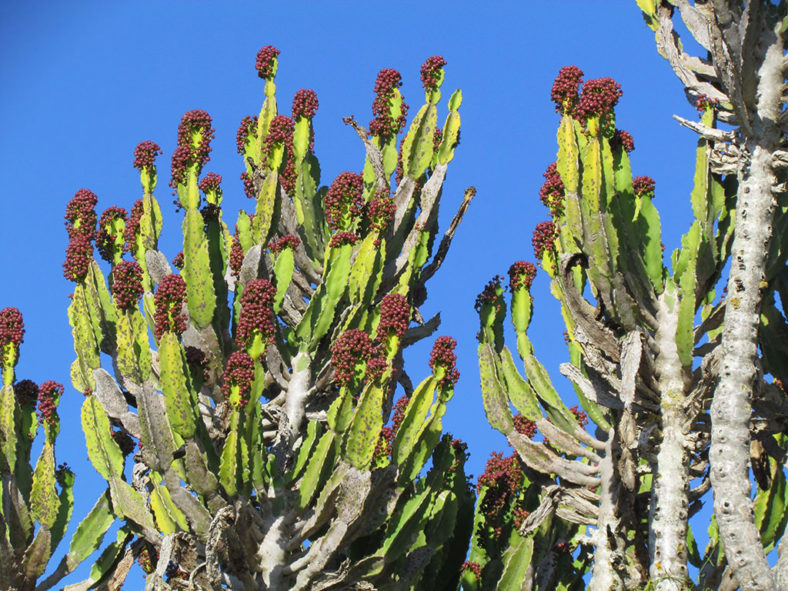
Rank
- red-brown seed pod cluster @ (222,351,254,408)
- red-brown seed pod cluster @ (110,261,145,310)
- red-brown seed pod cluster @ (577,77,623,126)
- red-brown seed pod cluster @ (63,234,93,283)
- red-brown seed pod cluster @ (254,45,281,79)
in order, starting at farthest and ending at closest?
red-brown seed pod cluster @ (254,45,281,79) → red-brown seed pod cluster @ (63,234,93,283) → red-brown seed pod cluster @ (577,77,623,126) → red-brown seed pod cluster @ (110,261,145,310) → red-brown seed pod cluster @ (222,351,254,408)

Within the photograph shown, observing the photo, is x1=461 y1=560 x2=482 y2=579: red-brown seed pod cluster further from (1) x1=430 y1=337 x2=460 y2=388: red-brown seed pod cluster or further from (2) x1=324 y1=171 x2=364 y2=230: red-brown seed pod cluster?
(2) x1=324 y1=171 x2=364 y2=230: red-brown seed pod cluster

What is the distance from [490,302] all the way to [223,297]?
2185 millimetres

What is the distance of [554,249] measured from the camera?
10.7 m

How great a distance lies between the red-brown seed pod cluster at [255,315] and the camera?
8.98 metres

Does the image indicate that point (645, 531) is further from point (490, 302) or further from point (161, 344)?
point (161, 344)

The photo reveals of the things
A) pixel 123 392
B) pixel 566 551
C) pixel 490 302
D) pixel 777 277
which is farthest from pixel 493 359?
pixel 123 392

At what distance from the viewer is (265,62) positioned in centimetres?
1184

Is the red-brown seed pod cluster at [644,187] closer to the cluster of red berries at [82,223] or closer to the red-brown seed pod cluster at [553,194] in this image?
the red-brown seed pod cluster at [553,194]

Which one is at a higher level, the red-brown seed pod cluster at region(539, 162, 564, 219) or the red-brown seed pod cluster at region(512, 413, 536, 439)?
the red-brown seed pod cluster at region(539, 162, 564, 219)

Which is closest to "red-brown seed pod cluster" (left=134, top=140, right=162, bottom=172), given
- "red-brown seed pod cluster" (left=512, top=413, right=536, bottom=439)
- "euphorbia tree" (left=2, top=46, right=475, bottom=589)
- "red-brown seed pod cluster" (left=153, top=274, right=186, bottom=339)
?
"euphorbia tree" (left=2, top=46, right=475, bottom=589)

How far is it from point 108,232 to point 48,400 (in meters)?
1.62

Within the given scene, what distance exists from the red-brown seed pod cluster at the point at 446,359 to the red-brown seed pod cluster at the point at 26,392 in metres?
3.52

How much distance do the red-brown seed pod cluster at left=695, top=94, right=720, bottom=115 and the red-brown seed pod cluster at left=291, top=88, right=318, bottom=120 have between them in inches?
130

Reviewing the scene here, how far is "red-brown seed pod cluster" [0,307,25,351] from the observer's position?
1014 centimetres
